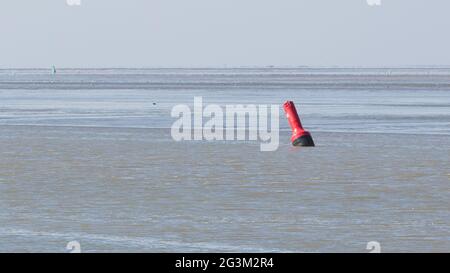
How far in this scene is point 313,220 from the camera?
1337cm

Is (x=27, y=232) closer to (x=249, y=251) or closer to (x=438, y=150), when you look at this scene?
(x=249, y=251)

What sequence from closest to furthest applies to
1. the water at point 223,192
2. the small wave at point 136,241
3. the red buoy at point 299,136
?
the small wave at point 136,241 < the water at point 223,192 < the red buoy at point 299,136

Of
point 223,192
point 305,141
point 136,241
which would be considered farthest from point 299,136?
point 136,241

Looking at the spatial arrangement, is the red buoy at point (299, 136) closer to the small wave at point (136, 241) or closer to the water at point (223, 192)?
the water at point (223, 192)

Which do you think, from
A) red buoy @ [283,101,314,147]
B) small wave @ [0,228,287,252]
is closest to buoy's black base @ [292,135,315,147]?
red buoy @ [283,101,314,147]

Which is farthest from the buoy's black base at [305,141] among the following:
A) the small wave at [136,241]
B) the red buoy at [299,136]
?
the small wave at [136,241]

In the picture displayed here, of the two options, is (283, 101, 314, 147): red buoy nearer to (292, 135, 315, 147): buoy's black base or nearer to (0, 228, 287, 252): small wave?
Result: (292, 135, 315, 147): buoy's black base

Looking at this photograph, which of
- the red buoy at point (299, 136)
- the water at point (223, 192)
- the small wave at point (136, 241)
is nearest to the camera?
the small wave at point (136, 241)

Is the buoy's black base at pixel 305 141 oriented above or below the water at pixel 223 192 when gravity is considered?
above

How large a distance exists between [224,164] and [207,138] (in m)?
6.62

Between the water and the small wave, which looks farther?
the water

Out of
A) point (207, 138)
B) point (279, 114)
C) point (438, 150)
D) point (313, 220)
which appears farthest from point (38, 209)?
point (279, 114)

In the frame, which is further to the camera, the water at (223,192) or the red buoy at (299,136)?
the red buoy at (299,136)

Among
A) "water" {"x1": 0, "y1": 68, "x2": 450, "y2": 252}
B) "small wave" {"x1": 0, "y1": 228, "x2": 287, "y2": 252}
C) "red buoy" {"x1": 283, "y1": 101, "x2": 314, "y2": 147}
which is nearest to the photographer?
"small wave" {"x1": 0, "y1": 228, "x2": 287, "y2": 252}
